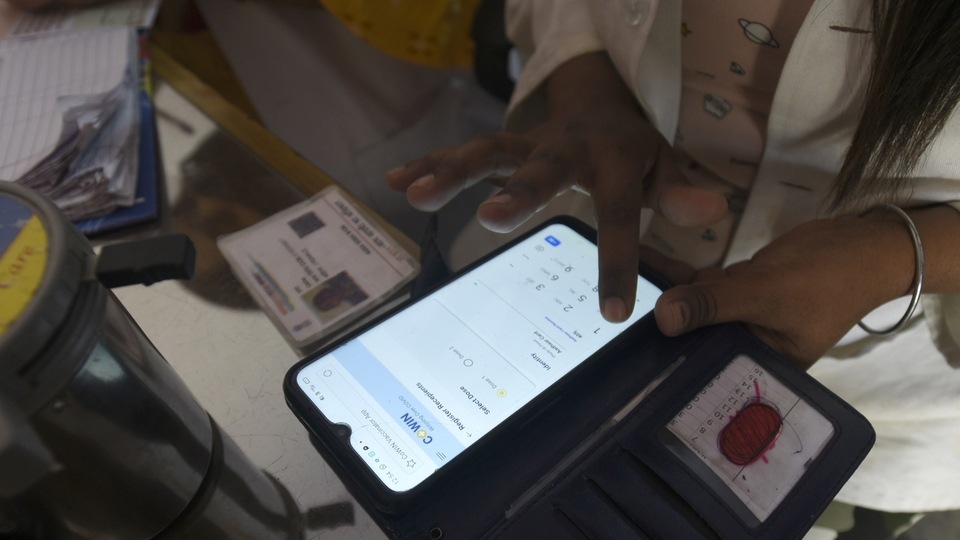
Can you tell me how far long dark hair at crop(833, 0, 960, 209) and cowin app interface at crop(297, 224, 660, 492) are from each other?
0.18 meters

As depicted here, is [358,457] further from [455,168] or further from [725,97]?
[725,97]

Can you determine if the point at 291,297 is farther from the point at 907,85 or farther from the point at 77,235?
the point at 907,85

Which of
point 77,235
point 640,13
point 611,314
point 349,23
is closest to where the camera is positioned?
point 77,235

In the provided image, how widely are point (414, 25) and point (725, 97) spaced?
20.1 inches

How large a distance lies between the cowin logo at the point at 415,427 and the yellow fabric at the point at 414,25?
699 mm

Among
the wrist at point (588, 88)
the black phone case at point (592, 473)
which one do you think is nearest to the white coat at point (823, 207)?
the wrist at point (588, 88)

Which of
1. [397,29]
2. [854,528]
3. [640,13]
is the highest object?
[640,13]

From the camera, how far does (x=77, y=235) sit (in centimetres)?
26

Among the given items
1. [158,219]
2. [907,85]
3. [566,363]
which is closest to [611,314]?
[566,363]

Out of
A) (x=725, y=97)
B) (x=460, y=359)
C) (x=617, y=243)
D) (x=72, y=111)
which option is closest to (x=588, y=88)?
(x=725, y=97)

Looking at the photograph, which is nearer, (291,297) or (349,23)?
(291,297)

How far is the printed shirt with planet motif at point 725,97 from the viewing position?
529 mm

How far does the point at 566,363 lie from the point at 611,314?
41 mm

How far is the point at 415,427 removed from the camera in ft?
1.18
